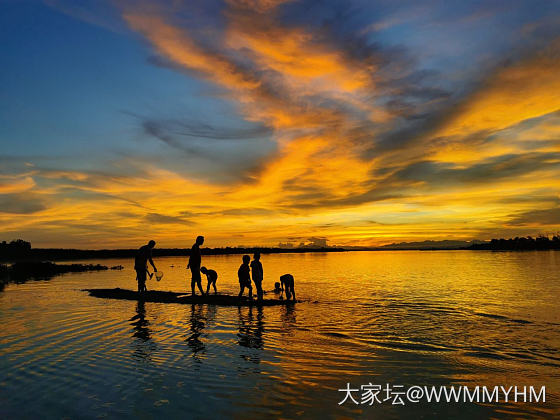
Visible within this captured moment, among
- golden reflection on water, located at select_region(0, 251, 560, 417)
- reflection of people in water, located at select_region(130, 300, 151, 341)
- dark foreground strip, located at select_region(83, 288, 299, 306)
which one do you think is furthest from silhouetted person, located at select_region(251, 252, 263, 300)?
reflection of people in water, located at select_region(130, 300, 151, 341)

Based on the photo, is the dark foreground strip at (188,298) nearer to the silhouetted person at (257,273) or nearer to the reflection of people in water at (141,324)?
the silhouetted person at (257,273)

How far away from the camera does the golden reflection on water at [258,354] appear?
329 inches

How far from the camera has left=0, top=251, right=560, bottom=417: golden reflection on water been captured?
8.36m

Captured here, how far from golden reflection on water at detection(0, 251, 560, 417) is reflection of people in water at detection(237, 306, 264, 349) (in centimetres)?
7

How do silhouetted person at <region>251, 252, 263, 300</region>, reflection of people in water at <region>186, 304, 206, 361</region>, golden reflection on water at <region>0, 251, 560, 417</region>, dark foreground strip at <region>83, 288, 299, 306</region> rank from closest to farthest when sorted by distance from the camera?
golden reflection on water at <region>0, 251, 560, 417</region> → reflection of people in water at <region>186, 304, 206, 361</region> → dark foreground strip at <region>83, 288, 299, 306</region> → silhouetted person at <region>251, 252, 263, 300</region>

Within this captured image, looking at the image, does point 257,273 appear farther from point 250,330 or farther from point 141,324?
point 141,324

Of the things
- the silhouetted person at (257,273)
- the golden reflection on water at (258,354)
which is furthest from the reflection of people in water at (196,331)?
the silhouetted person at (257,273)

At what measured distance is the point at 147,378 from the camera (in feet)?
31.7

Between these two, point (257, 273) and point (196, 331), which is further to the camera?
point (257, 273)

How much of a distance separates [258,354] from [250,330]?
377cm

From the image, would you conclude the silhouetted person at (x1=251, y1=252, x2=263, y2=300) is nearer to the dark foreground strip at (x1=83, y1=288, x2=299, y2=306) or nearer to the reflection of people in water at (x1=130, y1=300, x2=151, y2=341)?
the dark foreground strip at (x1=83, y1=288, x2=299, y2=306)

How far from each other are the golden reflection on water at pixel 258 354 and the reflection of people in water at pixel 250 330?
0.23 ft

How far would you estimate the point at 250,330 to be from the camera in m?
15.8

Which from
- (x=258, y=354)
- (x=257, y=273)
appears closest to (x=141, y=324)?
(x=258, y=354)
